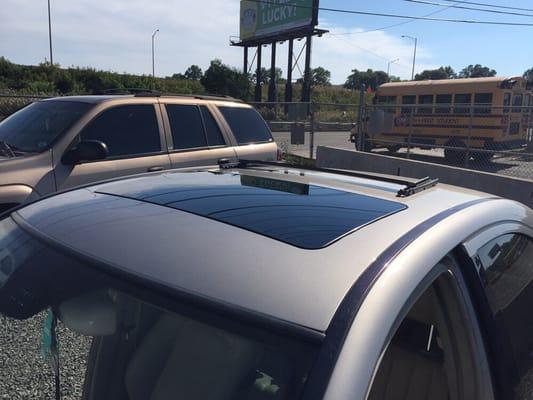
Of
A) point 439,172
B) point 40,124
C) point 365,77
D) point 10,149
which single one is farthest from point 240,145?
point 365,77

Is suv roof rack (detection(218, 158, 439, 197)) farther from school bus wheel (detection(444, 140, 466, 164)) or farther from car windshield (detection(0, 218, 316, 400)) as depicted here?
school bus wheel (detection(444, 140, 466, 164))

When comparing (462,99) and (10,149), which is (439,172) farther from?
(462,99)

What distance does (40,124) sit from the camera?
521cm

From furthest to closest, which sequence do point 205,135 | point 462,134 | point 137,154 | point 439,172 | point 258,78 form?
1. point 258,78
2. point 462,134
3. point 439,172
4. point 205,135
5. point 137,154

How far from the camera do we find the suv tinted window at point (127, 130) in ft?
17.2

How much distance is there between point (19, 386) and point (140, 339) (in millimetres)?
340

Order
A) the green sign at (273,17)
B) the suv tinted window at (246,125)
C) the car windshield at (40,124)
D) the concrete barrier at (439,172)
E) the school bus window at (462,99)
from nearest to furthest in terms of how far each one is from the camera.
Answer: the car windshield at (40,124)
the suv tinted window at (246,125)
the concrete barrier at (439,172)
the school bus window at (462,99)
the green sign at (273,17)

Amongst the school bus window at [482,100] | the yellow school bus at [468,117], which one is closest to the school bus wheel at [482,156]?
the yellow school bus at [468,117]

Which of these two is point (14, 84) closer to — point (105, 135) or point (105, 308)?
point (105, 135)

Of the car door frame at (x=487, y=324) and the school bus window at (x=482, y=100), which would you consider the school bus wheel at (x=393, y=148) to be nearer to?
the school bus window at (x=482, y=100)

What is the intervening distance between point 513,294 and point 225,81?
42416mm

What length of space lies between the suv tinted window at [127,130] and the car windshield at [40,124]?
0.65ft

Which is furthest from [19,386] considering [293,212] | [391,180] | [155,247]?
[391,180]

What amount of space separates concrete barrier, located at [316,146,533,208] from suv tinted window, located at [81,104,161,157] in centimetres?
384
